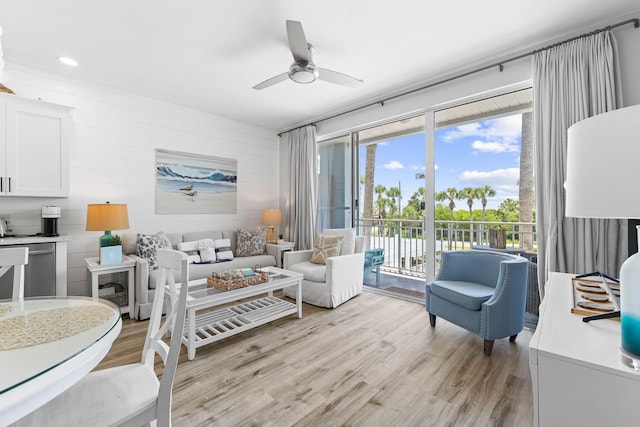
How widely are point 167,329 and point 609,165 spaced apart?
1672 millimetres

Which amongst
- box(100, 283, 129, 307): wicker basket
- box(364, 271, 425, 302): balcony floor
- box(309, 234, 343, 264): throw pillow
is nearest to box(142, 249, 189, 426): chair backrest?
box(100, 283, 129, 307): wicker basket

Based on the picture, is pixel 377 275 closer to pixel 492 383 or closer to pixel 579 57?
pixel 492 383

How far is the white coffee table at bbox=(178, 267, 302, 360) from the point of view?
2.17m

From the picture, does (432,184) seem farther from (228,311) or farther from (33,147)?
(33,147)

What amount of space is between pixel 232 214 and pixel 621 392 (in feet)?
14.6

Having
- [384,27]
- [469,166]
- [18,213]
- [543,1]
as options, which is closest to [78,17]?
[18,213]

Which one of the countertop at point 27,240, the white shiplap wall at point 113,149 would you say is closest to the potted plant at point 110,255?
the countertop at point 27,240

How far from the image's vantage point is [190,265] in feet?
11.4

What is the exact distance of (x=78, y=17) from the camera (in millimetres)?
2162

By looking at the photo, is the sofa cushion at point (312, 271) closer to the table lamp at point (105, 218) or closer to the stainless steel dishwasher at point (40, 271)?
the table lamp at point (105, 218)

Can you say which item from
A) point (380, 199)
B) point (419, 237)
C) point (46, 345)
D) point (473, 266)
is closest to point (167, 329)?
point (46, 345)

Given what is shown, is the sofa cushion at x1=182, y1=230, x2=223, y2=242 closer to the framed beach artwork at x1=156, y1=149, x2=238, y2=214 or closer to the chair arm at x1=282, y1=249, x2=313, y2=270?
the framed beach artwork at x1=156, y1=149, x2=238, y2=214

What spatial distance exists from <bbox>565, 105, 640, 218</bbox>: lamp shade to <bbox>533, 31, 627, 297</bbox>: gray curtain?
6.40ft

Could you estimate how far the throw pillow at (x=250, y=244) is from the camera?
412 centimetres
